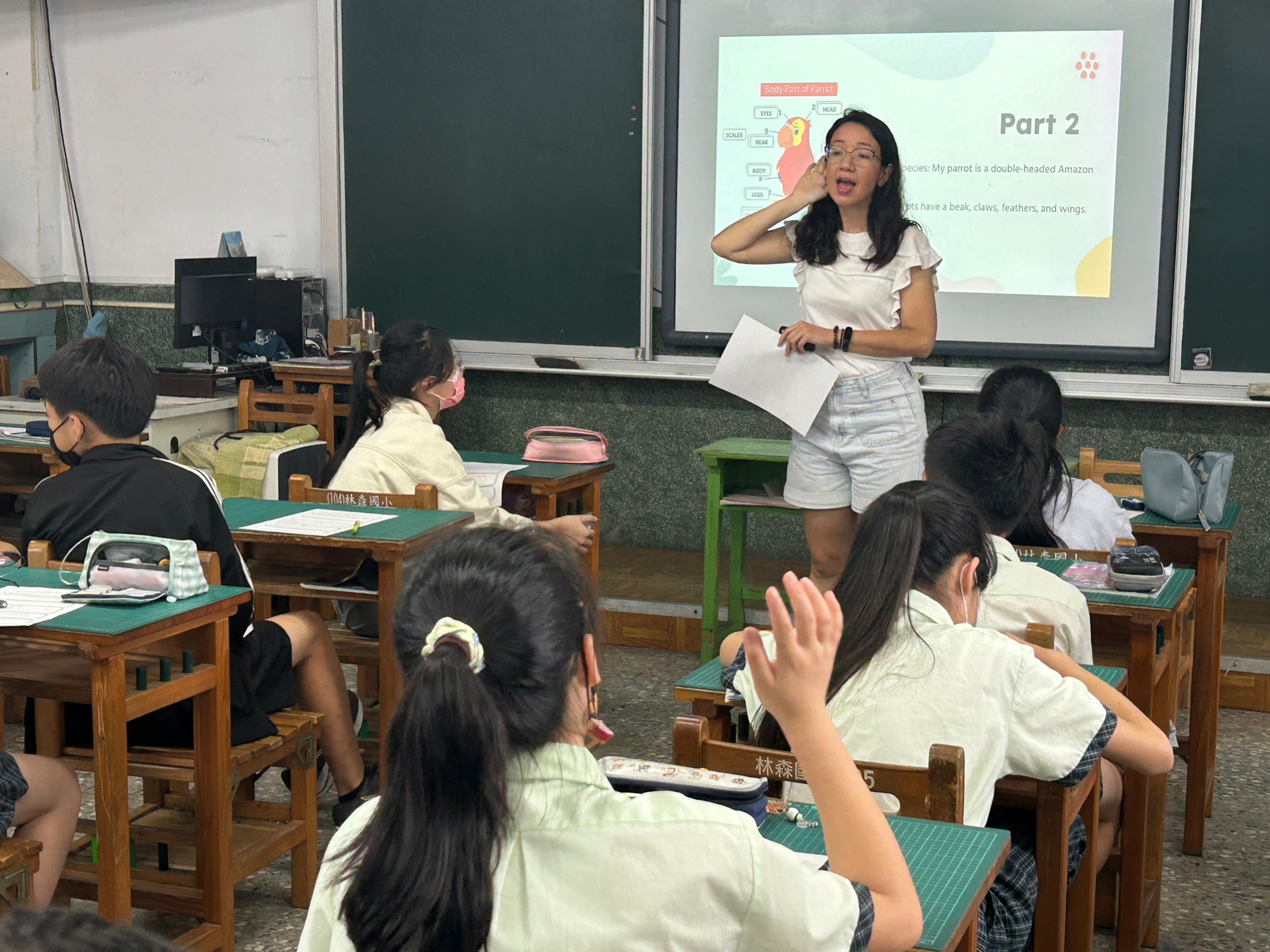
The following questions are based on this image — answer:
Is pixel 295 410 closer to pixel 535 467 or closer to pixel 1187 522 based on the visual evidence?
pixel 535 467

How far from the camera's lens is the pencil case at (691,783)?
55.8 inches

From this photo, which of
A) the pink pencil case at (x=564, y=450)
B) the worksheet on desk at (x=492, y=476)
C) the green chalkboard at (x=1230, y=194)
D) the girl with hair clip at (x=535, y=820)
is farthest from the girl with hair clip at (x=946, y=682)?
the green chalkboard at (x=1230, y=194)

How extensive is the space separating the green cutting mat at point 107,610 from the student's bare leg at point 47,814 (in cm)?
25

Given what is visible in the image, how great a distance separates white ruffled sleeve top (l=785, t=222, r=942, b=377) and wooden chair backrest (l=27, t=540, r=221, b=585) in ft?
5.34

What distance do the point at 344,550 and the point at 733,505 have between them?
160 cm

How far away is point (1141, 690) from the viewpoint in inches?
103

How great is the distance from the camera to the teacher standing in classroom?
3.37 metres

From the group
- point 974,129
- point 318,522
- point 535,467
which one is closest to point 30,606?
point 318,522

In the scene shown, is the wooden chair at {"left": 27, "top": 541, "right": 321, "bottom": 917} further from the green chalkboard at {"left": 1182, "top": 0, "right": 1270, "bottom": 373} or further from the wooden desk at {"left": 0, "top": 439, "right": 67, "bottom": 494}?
the green chalkboard at {"left": 1182, "top": 0, "right": 1270, "bottom": 373}

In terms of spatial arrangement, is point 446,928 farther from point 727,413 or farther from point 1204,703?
point 727,413

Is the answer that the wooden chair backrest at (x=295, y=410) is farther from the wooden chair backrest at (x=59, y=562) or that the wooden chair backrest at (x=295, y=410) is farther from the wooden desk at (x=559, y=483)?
the wooden chair backrest at (x=59, y=562)

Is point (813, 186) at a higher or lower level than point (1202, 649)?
higher

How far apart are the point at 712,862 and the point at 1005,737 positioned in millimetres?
774

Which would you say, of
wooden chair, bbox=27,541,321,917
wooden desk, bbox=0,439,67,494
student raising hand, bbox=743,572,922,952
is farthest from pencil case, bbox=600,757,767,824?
wooden desk, bbox=0,439,67,494
